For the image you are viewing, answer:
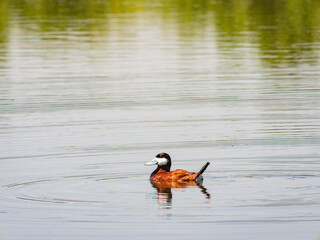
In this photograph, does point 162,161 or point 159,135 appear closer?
point 162,161

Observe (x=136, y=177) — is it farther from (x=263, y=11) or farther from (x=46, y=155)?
(x=263, y=11)

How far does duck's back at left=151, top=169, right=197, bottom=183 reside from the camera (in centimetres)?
1195

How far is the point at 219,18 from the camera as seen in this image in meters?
47.3

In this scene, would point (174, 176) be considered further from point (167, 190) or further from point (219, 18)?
point (219, 18)

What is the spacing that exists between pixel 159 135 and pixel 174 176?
3.76 metres

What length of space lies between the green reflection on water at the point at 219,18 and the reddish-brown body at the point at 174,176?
14495 millimetres

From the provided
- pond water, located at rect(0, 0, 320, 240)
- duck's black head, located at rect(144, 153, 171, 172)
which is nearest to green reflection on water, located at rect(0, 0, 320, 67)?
pond water, located at rect(0, 0, 320, 240)

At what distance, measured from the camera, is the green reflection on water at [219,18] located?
32438 mm

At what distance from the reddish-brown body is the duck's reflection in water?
45mm

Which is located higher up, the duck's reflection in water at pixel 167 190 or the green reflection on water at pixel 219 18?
the duck's reflection in water at pixel 167 190

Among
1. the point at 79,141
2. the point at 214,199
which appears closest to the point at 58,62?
the point at 79,141

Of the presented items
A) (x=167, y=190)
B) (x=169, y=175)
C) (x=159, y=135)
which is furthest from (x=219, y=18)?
(x=167, y=190)

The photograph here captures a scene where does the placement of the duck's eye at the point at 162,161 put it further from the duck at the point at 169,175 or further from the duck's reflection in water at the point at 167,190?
the duck's reflection in water at the point at 167,190

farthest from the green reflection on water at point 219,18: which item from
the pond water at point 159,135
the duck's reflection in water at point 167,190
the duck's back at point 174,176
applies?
the duck's reflection in water at point 167,190
